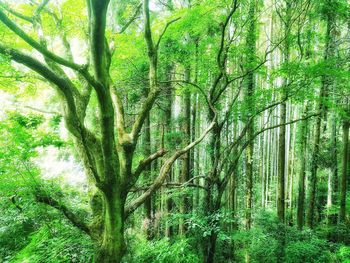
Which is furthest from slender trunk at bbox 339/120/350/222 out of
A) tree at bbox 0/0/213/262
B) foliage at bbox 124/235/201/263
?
tree at bbox 0/0/213/262

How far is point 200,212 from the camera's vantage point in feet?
17.7

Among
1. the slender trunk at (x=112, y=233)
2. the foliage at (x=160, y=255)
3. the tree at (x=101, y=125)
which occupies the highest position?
the tree at (x=101, y=125)

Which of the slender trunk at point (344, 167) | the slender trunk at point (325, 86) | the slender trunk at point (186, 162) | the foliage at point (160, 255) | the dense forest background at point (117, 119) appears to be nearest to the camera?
the dense forest background at point (117, 119)

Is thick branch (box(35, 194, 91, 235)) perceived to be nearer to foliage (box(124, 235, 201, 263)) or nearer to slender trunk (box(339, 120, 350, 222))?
foliage (box(124, 235, 201, 263))

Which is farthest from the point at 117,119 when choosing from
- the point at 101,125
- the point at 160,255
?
the point at 160,255

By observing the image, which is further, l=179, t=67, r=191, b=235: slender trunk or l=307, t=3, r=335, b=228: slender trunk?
l=179, t=67, r=191, b=235: slender trunk

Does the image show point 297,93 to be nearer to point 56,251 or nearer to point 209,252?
point 209,252

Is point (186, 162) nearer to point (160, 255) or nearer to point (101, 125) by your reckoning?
point (160, 255)

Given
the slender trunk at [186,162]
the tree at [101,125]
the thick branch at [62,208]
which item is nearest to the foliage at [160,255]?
the tree at [101,125]

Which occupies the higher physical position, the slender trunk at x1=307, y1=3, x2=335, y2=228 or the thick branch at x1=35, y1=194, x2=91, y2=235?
the slender trunk at x1=307, y1=3, x2=335, y2=228

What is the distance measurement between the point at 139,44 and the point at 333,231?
9.67 metres

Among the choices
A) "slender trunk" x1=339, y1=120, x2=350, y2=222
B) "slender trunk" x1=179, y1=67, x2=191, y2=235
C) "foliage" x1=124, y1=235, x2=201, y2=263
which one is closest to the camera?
"foliage" x1=124, y1=235, x2=201, y2=263

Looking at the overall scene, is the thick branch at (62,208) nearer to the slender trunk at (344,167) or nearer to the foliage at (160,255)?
the foliage at (160,255)

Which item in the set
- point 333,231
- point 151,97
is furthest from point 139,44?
point 333,231
